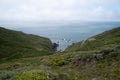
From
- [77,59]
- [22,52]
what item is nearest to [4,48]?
[22,52]

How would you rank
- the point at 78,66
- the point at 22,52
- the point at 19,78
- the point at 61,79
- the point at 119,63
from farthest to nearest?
the point at 22,52
the point at 78,66
the point at 119,63
the point at 61,79
the point at 19,78

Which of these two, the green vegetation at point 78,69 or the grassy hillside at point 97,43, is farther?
the grassy hillside at point 97,43

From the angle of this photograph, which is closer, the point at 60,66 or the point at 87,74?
the point at 87,74

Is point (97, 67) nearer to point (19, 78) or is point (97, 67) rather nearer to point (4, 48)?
point (19, 78)

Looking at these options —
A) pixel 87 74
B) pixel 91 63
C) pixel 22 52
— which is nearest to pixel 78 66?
pixel 91 63

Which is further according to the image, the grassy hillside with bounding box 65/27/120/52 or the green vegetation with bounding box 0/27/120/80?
the grassy hillside with bounding box 65/27/120/52

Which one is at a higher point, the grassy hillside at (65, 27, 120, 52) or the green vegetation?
the grassy hillside at (65, 27, 120, 52)

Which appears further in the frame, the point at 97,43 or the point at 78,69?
the point at 97,43

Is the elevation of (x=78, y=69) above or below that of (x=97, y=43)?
below

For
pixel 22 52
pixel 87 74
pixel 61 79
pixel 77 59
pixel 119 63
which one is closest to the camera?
pixel 61 79

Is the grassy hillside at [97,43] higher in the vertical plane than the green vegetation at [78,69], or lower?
higher
